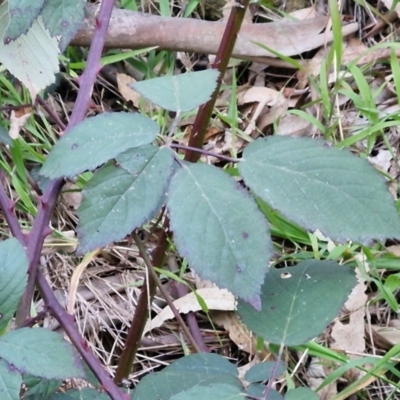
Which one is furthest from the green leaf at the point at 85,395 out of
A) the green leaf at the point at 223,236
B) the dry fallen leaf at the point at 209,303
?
the dry fallen leaf at the point at 209,303

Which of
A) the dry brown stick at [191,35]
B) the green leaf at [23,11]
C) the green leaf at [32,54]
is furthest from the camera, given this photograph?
the dry brown stick at [191,35]

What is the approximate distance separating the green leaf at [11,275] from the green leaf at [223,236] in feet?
0.49

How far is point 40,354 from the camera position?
1.71 feet

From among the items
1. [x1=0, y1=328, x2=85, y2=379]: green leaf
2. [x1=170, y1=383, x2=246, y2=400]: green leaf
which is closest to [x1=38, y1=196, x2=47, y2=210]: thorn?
[x1=0, y1=328, x2=85, y2=379]: green leaf

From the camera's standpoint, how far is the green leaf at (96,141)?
1.81 feet

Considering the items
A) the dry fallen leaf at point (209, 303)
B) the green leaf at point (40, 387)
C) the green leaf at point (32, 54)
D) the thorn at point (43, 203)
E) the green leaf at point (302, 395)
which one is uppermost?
the green leaf at point (32, 54)

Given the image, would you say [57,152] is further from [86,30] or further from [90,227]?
[86,30]

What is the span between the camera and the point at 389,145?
1.58m

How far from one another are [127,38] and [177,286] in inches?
29.4

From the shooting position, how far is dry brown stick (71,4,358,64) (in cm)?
166

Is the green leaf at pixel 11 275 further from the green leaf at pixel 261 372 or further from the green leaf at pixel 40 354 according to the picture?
the green leaf at pixel 261 372

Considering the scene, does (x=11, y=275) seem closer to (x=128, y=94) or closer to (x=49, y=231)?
(x=49, y=231)

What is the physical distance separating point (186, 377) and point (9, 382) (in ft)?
0.75

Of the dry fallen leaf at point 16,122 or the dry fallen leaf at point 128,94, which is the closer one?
the dry fallen leaf at point 16,122
